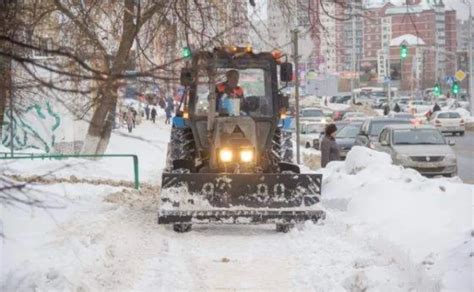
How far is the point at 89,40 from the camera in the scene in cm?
564

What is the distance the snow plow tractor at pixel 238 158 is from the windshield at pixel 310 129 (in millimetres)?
21835

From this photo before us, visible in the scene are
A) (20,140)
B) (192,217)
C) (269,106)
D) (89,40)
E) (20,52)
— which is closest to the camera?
(20,52)

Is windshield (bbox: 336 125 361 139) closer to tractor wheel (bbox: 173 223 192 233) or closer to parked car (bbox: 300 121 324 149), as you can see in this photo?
parked car (bbox: 300 121 324 149)

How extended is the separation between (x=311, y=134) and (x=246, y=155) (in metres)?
22.9

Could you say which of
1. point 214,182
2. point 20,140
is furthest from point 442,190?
point 20,140

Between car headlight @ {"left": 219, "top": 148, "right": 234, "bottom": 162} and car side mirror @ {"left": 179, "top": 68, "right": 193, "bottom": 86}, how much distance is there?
6.14 meters

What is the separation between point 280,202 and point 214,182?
92 cm

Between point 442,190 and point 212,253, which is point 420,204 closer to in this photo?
point 442,190

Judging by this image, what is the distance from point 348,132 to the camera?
93.9 feet

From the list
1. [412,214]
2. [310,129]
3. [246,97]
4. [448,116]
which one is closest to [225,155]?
[246,97]

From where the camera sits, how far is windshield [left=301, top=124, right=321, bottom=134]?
3408cm

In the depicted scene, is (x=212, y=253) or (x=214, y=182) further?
(x=214, y=182)

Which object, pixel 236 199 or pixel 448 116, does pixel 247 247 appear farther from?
pixel 448 116

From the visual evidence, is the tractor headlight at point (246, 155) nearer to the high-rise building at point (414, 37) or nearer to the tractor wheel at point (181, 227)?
the tractor wheel at point (181, 227)
